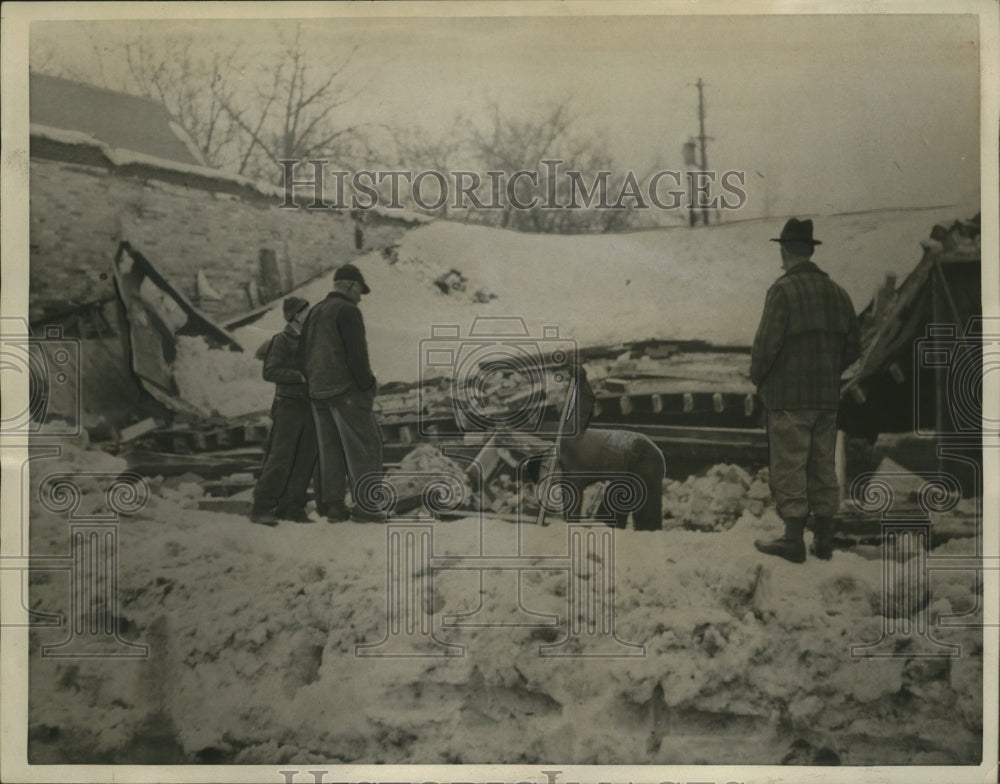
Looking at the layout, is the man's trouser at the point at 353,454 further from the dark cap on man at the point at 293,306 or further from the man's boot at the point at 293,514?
the dark cap on man at the point at 293,306

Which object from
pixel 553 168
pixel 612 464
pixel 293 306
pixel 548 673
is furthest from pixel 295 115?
pixel 548 673

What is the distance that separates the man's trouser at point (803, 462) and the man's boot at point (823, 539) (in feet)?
0.13

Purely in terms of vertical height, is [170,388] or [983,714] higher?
[170,388]

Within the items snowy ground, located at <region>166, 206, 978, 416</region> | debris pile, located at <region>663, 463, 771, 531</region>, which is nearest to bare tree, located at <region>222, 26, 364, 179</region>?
snowy ground, located at <region>166, 206, 978, 416</region>

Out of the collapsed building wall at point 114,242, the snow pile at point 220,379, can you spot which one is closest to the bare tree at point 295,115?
the collapsed building wall at point 114,242

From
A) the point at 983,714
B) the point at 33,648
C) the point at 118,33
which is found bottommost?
the point at 983,714

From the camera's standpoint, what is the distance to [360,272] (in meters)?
4.54

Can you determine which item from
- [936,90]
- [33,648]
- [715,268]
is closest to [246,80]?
[715,268]

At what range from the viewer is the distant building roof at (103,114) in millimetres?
4535

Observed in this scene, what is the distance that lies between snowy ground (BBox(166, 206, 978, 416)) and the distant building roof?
1.15 metres

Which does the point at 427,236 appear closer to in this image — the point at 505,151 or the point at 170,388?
the point at 505,151

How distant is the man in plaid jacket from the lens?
175 inches

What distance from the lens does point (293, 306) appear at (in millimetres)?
4531

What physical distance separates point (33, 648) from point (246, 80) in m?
3.17
